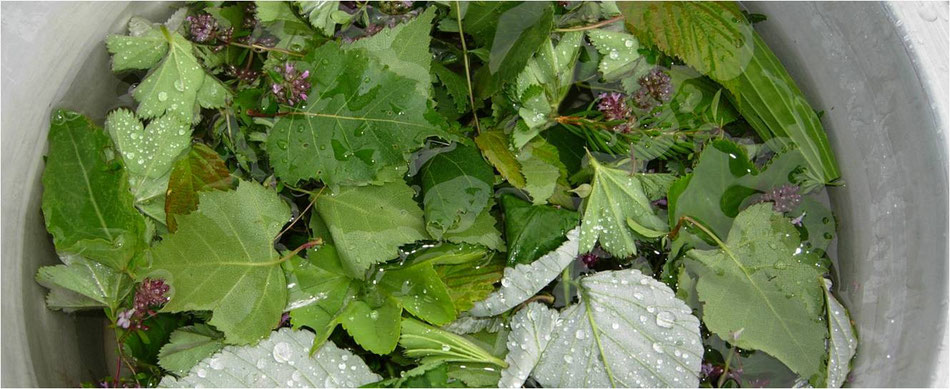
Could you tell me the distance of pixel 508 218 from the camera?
3.20 feet

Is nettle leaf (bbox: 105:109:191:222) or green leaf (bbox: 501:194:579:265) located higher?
nettle leaf (bbox: 105:109:191:222)

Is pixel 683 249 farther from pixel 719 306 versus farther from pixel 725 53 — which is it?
pixel 725 53

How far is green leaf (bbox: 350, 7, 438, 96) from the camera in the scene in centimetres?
93

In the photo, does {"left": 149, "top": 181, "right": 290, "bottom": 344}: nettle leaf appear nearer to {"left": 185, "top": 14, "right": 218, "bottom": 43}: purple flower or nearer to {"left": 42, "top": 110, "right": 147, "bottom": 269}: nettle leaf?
{"left": 42, "top": 110, "right": 147, "bottom": 269}: nettle leaf

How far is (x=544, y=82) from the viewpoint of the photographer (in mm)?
976

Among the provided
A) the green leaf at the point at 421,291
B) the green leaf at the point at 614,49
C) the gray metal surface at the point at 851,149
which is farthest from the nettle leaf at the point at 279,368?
the green leaf at the point at 614,49

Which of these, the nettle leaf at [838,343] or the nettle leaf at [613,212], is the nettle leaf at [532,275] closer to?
the nettle leaf at [613,212]

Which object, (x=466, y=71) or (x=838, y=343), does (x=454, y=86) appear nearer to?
(x=466, y=71)

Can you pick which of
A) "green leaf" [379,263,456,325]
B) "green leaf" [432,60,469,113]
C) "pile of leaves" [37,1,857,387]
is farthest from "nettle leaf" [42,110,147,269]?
"green leaf" [432,60,469,113]

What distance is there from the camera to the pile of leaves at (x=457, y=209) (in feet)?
3.07

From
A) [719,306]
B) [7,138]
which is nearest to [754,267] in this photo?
[719,306]

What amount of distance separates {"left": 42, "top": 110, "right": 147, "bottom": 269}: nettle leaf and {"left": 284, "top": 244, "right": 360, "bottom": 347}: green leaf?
207mm

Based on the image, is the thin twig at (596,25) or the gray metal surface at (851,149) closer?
the gray metal surface at (851,149)

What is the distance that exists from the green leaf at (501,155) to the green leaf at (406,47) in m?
0.11
